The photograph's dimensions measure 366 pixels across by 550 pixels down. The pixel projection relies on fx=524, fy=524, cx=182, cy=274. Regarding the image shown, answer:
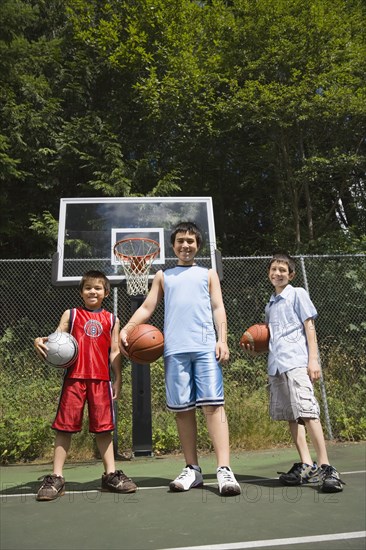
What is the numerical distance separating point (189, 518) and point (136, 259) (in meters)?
3.48

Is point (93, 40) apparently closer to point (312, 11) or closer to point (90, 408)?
point (312, 11)

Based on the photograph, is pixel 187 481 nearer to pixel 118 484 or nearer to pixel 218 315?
pixel 118 484

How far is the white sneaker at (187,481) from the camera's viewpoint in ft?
11.3

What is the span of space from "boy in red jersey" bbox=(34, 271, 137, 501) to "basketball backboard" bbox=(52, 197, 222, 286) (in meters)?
2.08

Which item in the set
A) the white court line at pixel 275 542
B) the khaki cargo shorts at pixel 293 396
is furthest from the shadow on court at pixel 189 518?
the khaki cargo shorts at pixel 293 396

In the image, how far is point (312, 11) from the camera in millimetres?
11477

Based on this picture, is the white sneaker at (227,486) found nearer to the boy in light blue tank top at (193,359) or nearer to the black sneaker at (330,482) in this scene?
the boy in light blue tank top at (193,359)

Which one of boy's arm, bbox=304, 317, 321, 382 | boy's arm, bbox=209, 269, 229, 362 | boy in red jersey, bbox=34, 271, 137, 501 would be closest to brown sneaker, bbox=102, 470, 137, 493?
boy in red jersey, bbox=34, 271, 137, 501

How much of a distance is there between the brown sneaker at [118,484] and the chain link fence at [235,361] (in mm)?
2702

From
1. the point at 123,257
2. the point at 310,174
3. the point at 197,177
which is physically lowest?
the point at 123,257

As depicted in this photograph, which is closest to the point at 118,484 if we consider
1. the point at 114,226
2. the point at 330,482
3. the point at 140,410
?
the point at 330,482

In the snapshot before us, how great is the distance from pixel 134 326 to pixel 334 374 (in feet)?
15.5

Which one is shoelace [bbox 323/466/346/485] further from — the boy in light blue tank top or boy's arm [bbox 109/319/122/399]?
boy's arm [bbox 109/319/122/399]

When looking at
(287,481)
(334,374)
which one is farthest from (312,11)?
(287,481)
